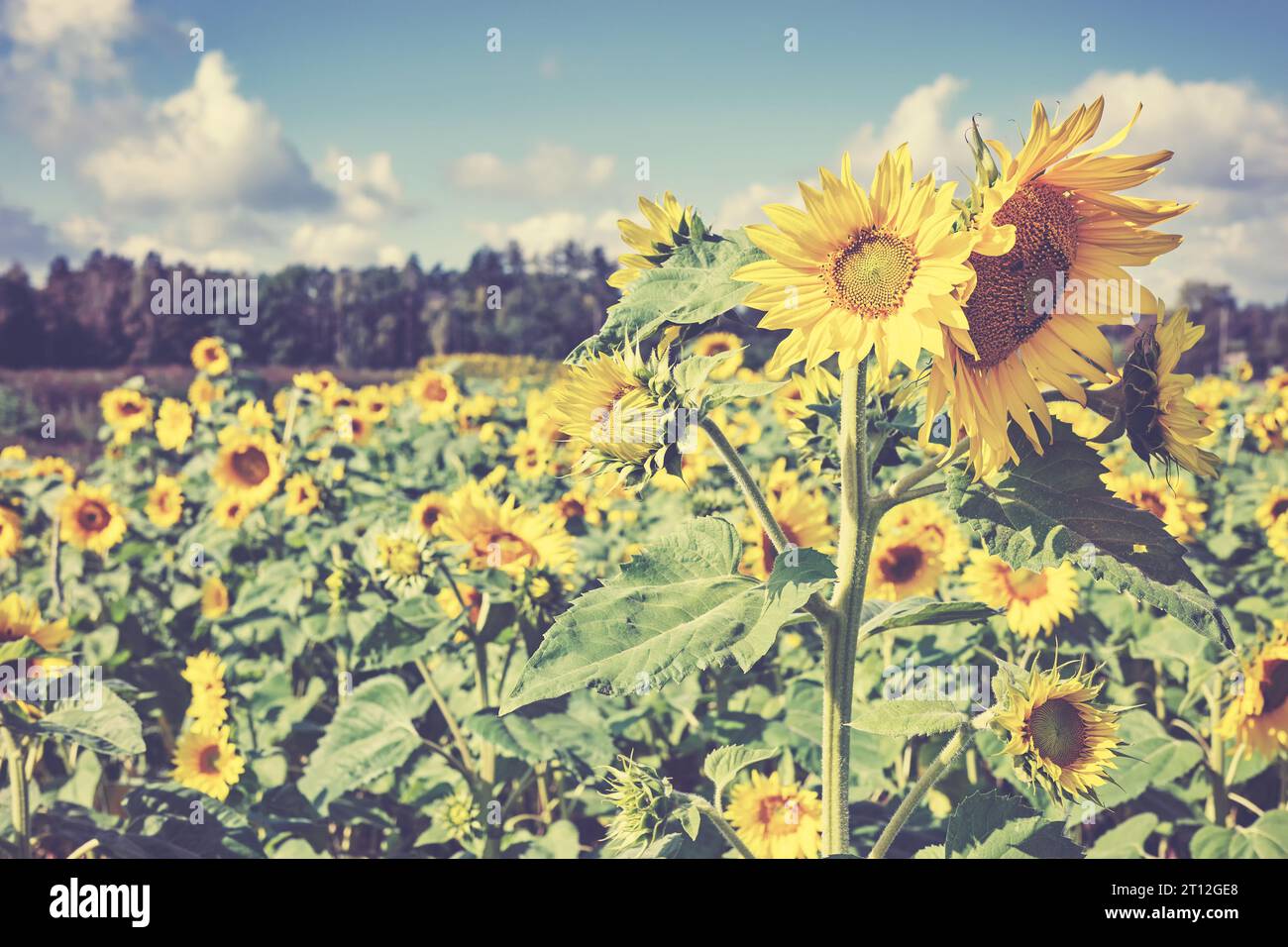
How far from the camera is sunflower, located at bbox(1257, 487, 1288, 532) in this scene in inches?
175

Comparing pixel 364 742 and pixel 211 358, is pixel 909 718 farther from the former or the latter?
pixel 211 358

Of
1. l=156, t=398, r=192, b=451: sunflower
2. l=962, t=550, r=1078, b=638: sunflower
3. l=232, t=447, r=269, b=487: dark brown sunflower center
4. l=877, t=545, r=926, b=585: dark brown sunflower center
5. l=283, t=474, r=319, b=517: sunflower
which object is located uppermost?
l=156, t=398, r=192, b=451: sunflower

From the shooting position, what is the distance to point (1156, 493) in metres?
3.90

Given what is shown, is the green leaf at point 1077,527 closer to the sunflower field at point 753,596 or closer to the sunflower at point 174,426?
the sunflower field at point 753,596

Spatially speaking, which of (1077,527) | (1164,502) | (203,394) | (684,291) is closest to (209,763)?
(684,291)

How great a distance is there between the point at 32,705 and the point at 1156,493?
4094 mm

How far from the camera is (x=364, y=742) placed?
272 centimetres

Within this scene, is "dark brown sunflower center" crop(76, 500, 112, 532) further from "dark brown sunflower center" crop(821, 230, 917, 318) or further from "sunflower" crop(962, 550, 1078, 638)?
"dark brown sunflower center" crop(821, 230, 917, 318)

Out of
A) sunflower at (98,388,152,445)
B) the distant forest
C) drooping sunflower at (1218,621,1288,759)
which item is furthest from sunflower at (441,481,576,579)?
the distant forest

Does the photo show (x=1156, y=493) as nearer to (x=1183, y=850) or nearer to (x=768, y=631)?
(x=1183, y=850)

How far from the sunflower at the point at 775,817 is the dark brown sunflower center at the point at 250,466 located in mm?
3511

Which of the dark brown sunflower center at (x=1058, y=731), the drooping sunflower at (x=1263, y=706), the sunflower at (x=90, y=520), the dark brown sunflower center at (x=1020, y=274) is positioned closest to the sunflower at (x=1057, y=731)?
the dark brown sunflower center at (x=1058, y=731)

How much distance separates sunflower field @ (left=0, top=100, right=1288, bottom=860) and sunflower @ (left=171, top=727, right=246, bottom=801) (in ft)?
0.05
